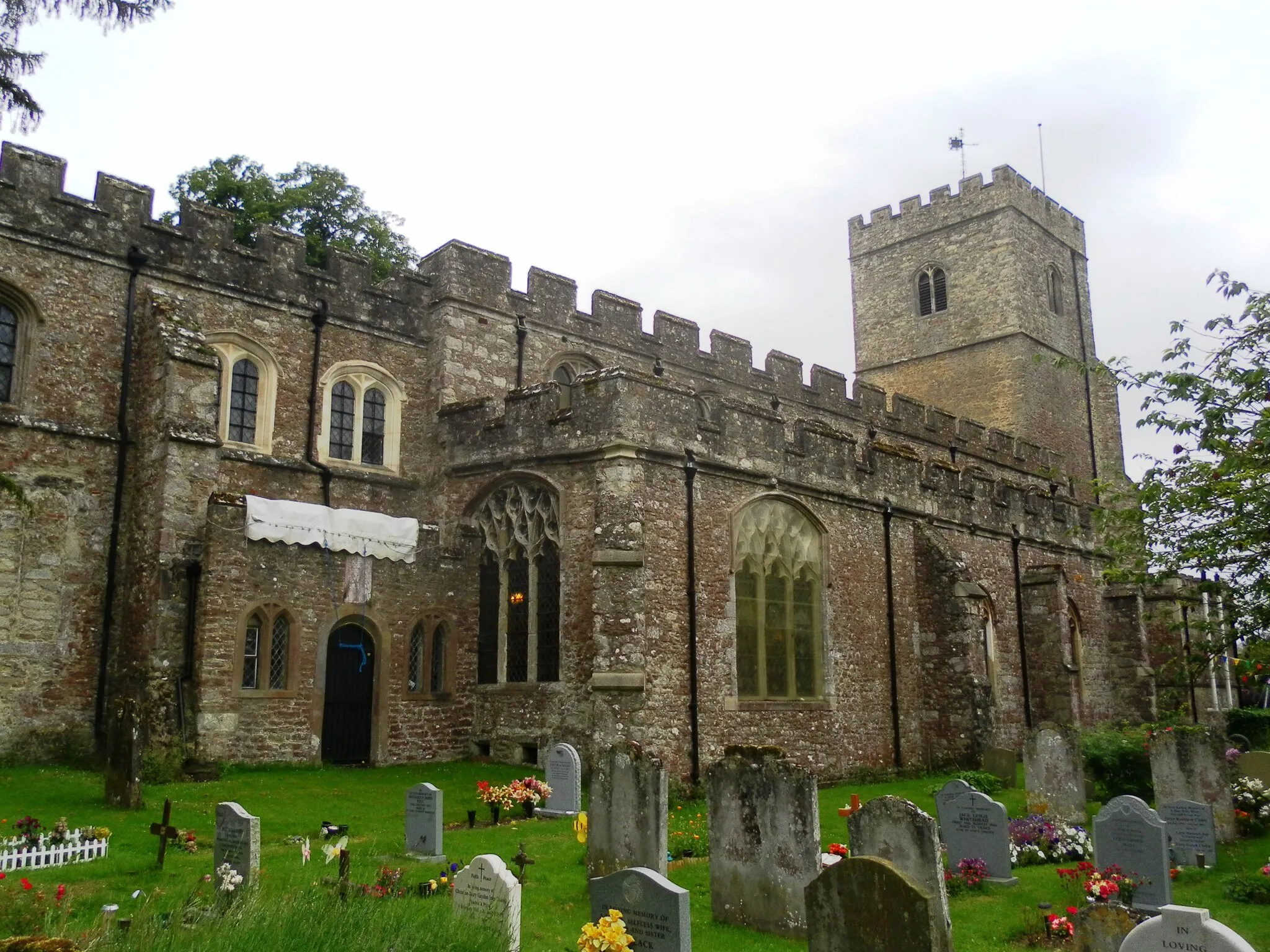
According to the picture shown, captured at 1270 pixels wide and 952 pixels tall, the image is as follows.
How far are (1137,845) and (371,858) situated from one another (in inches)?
279

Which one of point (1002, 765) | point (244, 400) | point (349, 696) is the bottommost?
point (1002, 765)

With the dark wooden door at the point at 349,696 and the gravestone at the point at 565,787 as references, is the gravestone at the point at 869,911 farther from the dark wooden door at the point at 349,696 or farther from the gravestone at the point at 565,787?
the dark wooden door at the point at 349,696

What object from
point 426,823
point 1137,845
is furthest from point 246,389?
point 1137,845

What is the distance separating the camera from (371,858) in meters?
10.1

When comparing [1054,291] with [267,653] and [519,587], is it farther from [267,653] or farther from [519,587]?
[267,653]

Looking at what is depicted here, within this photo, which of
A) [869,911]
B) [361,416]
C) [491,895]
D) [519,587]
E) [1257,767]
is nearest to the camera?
[869,911]

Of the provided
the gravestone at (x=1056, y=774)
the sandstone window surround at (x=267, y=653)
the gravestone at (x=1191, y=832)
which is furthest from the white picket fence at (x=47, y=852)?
the gravestone at (x=1191, y=832)

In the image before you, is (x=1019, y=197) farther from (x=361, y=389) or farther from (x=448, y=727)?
(x=448, y=727)

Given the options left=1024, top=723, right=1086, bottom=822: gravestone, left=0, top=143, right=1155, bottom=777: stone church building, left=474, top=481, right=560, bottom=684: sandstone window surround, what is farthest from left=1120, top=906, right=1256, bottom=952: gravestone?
left=474, top=481, right=560, bottom=684: sandstone window surround

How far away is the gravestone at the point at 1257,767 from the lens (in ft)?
48.9

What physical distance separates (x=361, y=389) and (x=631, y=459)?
6.23 metres

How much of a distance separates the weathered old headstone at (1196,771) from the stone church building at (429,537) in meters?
4.46

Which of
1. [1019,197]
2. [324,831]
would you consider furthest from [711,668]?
[1019,197]

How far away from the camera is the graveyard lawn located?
8375 millimetres
